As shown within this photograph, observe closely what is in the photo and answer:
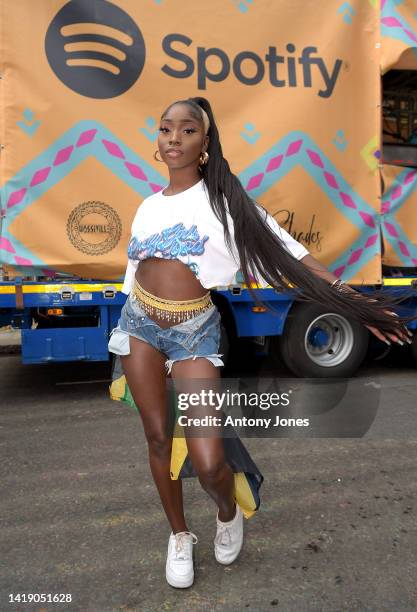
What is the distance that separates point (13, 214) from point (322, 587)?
11.9 ft

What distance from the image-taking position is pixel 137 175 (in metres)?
4.69

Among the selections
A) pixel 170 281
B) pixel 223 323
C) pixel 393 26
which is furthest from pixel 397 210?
pixel 170 281

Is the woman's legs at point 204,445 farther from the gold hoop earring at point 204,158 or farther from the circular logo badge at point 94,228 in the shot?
the circular logo badge at point 94,228

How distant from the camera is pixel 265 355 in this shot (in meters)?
5.75

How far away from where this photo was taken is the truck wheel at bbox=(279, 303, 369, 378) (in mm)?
5426

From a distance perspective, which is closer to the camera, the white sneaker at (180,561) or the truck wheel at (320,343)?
the white sneaker at (180,561)

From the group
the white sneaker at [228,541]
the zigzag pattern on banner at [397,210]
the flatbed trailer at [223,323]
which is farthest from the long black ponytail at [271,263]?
the zigzag pattern on banner at [397,210]

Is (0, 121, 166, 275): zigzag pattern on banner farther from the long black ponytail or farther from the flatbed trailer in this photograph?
the long black ponytail

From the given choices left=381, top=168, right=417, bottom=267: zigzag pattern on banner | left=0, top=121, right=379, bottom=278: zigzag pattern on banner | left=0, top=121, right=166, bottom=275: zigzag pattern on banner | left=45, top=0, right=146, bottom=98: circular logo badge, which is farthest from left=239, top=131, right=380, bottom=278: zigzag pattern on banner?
left=45, top=0, right=146, bottom=98: circular logo badge

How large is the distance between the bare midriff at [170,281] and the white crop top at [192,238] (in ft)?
0.11

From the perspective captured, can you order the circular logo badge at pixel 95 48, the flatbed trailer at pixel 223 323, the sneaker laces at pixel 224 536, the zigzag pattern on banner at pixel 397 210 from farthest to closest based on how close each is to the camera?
the zigzag pattern on banner at pixel 397 210 → the flatbed trailer at pixel 223 323 → the circular logo badge at pixel 95 48 → the sneaker laces at pixel 224 536

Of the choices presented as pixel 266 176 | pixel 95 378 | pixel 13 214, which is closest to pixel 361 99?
pixel 266 176

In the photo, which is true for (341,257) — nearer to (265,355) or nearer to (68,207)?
(265,355)

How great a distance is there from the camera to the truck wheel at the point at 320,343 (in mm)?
5426
